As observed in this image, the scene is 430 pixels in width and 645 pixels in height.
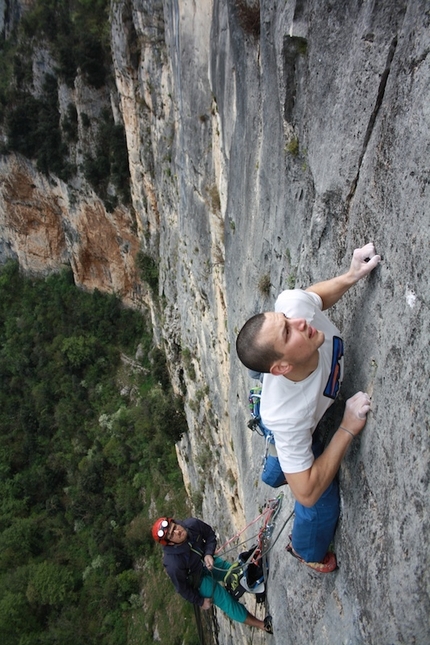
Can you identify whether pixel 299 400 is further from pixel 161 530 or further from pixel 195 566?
pixel 195 566

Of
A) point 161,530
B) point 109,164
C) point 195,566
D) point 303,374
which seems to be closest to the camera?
point 303,374

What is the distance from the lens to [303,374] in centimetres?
280

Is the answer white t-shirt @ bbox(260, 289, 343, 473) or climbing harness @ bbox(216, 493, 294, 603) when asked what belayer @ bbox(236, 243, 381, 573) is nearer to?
white t-shirt @ bbox(260, 289, 343, 473)

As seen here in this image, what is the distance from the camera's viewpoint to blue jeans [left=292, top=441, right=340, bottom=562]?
3.21 meters

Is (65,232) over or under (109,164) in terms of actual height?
under

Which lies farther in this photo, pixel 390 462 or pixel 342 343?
pixel 342 343

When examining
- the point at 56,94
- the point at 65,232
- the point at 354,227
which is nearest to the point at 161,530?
the point at 354,227

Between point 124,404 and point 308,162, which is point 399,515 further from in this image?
point 124,404

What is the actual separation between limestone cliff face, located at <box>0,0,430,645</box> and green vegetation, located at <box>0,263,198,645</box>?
329 inches

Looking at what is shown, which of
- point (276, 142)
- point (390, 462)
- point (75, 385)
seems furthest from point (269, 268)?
point (75, 385)

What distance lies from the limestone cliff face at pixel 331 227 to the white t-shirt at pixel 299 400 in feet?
Result: 0.81

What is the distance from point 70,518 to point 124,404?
5266 mm

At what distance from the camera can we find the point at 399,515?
2.43 m

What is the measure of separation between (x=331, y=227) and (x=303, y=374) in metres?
1.31
